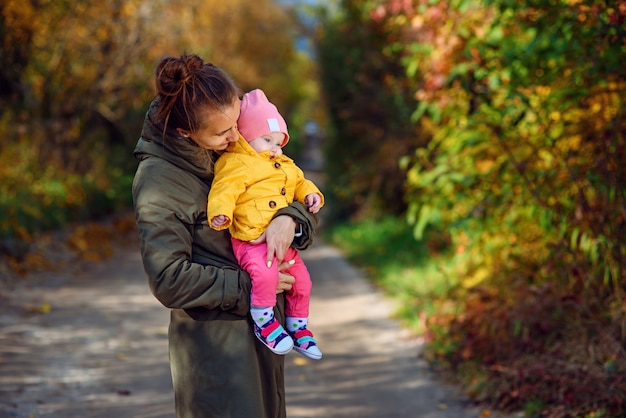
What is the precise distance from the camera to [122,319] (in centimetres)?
783

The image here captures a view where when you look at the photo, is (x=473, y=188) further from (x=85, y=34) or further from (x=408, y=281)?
(x=85, y=34)

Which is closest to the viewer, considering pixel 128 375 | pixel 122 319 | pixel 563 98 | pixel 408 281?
pixel 563 98

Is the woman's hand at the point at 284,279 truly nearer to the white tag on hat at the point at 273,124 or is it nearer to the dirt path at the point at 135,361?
the white tag on hat at the point at 273,124

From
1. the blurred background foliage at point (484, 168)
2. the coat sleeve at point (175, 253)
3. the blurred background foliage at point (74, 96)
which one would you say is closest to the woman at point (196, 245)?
the coat sleeve at point (175, 253)

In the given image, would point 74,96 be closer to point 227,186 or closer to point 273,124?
point 273,124

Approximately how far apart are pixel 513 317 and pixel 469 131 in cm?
155

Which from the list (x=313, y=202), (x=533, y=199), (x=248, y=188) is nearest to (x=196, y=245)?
(x=248, y=188)

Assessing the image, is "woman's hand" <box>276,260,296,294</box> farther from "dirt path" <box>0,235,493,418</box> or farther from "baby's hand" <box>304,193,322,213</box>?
"dirt path" <box>0,235,493,418</box>

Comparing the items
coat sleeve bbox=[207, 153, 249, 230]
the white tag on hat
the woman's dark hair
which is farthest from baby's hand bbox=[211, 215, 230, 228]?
the white tag on hat

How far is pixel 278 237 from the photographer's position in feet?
8.68

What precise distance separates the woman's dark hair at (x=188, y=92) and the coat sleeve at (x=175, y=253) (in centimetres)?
19

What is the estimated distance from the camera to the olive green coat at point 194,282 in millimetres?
2467

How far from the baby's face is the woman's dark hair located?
10.3 inches

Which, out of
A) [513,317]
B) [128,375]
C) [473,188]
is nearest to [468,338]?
[513,317]
